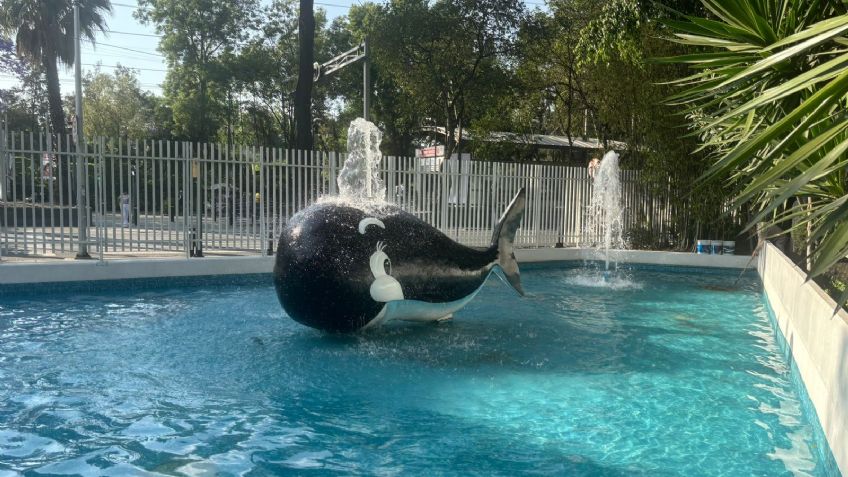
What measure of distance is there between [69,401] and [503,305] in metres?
6.43

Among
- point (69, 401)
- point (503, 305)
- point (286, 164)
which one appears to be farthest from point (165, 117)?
point (69, 401)

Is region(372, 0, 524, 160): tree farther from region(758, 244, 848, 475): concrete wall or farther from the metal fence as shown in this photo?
region(758, 244, 848, 475): concrete wall

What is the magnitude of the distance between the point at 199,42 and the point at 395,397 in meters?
36.8

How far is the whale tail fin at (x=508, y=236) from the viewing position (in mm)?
7848

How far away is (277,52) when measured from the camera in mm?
37781

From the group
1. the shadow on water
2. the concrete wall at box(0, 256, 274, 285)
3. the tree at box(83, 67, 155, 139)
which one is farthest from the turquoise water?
the tree at box(83, 67, 155, 139)

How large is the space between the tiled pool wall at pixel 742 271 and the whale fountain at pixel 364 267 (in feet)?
10.9

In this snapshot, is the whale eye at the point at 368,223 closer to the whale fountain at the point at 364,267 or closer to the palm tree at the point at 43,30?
the whale fountain at the point at 364,267

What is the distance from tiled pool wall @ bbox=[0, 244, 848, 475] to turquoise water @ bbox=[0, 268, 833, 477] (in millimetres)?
336

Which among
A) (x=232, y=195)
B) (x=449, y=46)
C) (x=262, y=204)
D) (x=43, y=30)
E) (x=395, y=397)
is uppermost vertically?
(x=43, y=30)

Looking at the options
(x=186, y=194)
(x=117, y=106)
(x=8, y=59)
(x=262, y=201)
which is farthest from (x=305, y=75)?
(x=117, y=106)

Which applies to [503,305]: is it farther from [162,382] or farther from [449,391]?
[162,382]

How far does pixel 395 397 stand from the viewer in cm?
534

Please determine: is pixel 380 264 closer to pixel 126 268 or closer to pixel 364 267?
pixel 364 267
